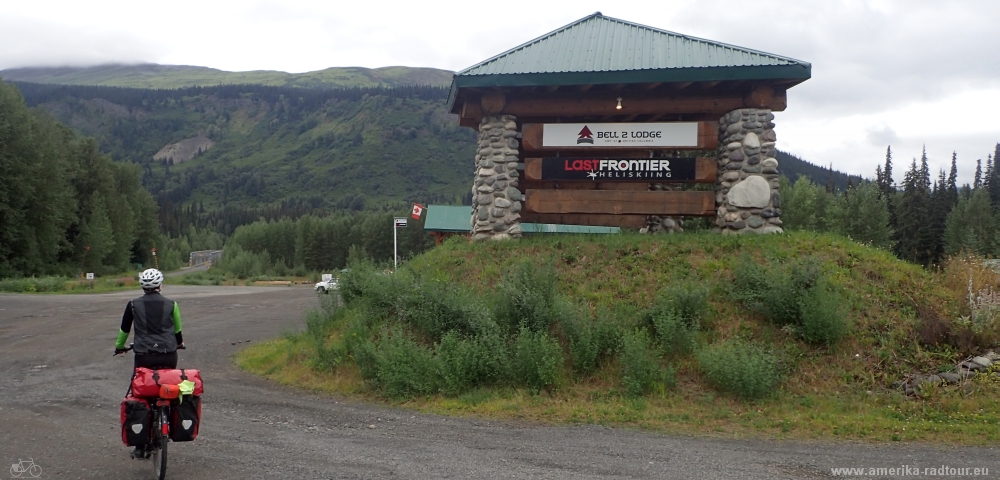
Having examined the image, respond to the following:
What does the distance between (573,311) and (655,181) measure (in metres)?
4.73

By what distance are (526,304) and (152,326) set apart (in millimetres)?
5305

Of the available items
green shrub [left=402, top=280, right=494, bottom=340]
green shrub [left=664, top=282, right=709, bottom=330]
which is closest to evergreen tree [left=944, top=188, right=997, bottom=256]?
green shrub [left=664, top=282, right=709, bottom=330]

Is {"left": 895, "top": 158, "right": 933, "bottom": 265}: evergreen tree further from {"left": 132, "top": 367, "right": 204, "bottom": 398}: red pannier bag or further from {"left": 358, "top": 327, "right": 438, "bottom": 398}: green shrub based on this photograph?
{"left": 132, "top": 367, "right": 204, "bottom": 398}: red pannier bag

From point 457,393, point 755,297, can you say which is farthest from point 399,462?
point 755,297

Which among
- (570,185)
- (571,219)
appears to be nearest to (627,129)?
(570,185)

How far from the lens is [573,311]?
1014cm

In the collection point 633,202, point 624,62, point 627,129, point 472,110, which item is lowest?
point 633,202

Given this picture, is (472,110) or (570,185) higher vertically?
(472,110)

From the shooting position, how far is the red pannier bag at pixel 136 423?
594 cm

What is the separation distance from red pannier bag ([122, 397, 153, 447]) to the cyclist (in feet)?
2.01

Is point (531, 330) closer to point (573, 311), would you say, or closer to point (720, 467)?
point (573, 311)

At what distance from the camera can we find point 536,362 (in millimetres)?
9328

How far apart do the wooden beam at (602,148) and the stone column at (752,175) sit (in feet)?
1.14

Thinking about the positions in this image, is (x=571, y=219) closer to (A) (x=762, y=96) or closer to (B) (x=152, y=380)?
(A) (x=762, y=96)
